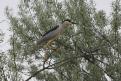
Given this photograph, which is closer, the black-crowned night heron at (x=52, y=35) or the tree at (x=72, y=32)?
the black-crowned night heron at (x=52, y=35)

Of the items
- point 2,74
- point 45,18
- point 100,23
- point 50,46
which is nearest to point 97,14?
point 100,23

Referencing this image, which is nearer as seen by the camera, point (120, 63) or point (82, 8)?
point (120, 63)

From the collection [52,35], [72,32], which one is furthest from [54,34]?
[72,32]

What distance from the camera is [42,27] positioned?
1323cm

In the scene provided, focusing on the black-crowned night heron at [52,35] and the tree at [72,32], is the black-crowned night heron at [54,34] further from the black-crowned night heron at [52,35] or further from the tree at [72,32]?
the tree at [72,32]

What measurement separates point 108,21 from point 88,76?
2.40 metres

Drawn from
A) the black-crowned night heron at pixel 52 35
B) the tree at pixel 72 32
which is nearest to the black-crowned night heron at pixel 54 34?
the black-crowned night heron at pixel 52 35

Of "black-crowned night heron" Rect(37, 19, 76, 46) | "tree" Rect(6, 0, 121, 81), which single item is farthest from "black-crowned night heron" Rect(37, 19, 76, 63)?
"tree" Rect(6, 0, 121, 81)

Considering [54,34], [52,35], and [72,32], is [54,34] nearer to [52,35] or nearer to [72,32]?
[52,35]

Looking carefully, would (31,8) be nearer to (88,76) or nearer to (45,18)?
(45,18)

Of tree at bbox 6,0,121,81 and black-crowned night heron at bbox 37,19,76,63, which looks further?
tree at bbox 6,0,121,81

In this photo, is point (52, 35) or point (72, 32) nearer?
point (52, 35)

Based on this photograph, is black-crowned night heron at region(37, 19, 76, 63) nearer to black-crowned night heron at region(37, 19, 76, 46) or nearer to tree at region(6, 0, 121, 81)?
black-crowned night heron at region(37, 19, 76, 46)

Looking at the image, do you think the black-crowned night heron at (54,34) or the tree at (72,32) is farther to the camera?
the tree at (72,32)
